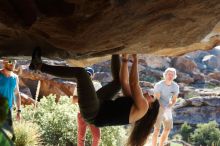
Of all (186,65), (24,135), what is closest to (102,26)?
(24,135)

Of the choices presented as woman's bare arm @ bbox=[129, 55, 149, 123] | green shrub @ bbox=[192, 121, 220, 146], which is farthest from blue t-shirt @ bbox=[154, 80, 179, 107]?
green shrub @ bbox=[192, 121, 220, 146]

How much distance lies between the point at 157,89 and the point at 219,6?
477 centimetres

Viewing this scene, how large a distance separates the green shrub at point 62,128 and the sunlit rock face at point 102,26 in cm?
671

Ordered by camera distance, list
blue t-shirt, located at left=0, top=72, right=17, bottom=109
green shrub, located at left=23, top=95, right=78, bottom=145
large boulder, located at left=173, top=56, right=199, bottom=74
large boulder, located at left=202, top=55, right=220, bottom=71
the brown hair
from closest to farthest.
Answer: the brown hair
blue t-shirt, located at left=0, top=72, right=17, bottom=109
green shrub, located at left=23, top=95, right=78, bottom=145
large boulder, located at left=173, top=56, right=199, bottom=74
large boulder, located at left=202, top=55, right=220, bottom=71

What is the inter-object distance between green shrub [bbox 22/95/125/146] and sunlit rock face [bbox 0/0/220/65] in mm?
6708

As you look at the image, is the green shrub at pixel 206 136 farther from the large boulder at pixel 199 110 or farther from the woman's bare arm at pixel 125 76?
the woman's bare arm at pixel 125 76

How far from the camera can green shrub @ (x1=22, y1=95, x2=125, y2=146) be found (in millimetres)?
11641

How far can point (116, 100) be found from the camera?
17.9 feet

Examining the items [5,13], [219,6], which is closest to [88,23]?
[5,13]

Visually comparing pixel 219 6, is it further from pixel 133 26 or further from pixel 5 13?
pixel 5 13

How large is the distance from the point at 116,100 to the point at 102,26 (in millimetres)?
1646

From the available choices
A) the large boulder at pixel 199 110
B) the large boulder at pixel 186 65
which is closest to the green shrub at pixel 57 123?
the large boulder at pixel 199 110

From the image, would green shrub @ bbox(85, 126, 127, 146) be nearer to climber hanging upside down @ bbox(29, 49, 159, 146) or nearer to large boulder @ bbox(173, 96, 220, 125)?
climber hanging upside down @ bbox(29, 49, 159, 146)

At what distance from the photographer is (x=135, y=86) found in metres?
5.36
